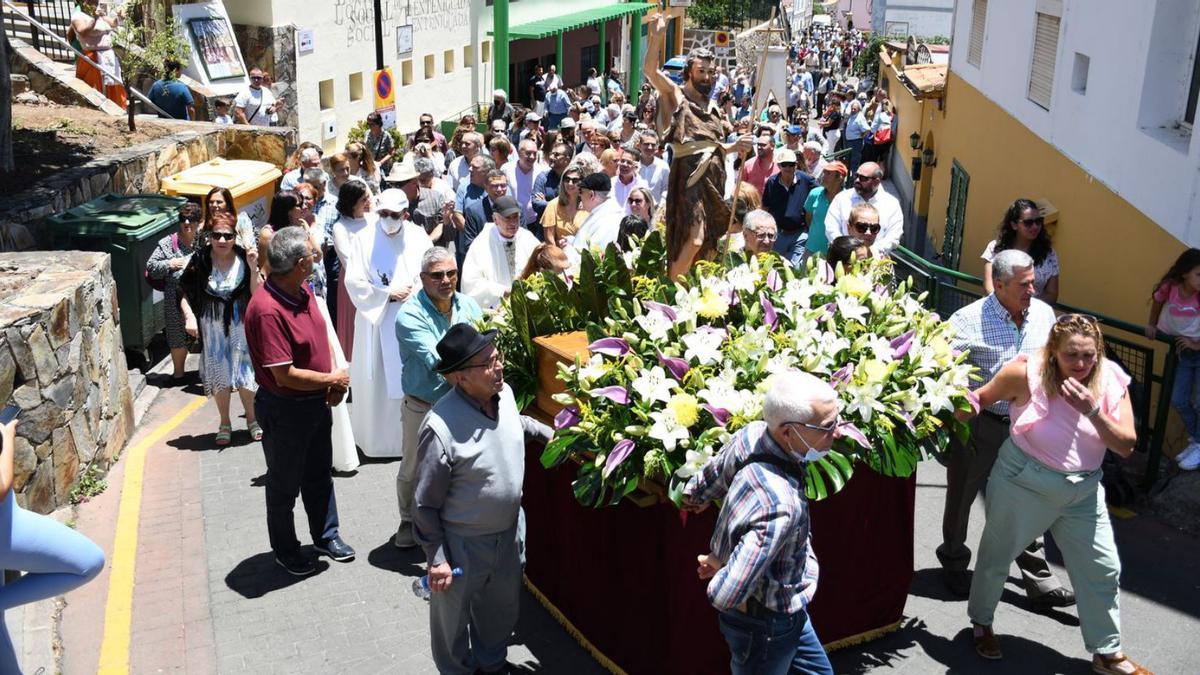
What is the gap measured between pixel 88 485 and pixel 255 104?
11.2m

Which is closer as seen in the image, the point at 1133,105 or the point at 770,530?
the point at 770,530

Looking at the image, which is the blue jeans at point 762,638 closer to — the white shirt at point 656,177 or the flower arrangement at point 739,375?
the flower arrangement at point 739,375

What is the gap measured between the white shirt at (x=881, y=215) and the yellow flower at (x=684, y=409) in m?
4.93

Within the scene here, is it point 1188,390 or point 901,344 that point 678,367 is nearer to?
point 901,344

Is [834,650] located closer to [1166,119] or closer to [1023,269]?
[1023,269]

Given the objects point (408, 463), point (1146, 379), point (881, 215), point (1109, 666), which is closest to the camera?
point (1109, 666)

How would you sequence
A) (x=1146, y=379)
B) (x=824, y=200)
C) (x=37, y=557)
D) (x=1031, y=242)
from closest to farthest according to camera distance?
(x=37, y=557), (x=1146, y=379), (x=1031, y=242), (x=824, y=200)

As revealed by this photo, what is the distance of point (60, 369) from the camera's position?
24.3 feet

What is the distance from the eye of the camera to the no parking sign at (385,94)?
19641 millimetres

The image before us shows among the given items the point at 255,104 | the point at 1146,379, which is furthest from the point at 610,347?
the point at 255,104

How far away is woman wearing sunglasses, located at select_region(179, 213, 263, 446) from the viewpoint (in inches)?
334

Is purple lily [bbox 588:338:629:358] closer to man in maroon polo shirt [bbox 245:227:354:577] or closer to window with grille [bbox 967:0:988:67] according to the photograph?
man in maroon polo shirt [bbox 245:227:354:577]

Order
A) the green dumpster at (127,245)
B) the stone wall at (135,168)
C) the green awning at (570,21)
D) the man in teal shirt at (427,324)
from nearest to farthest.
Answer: the man in teal shirt at (427,324), the green dumpster at (127,245), the stone wall at (135,168), the green awning at (570,21)

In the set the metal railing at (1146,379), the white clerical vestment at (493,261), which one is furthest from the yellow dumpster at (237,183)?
the metal railing at (1146,379)
